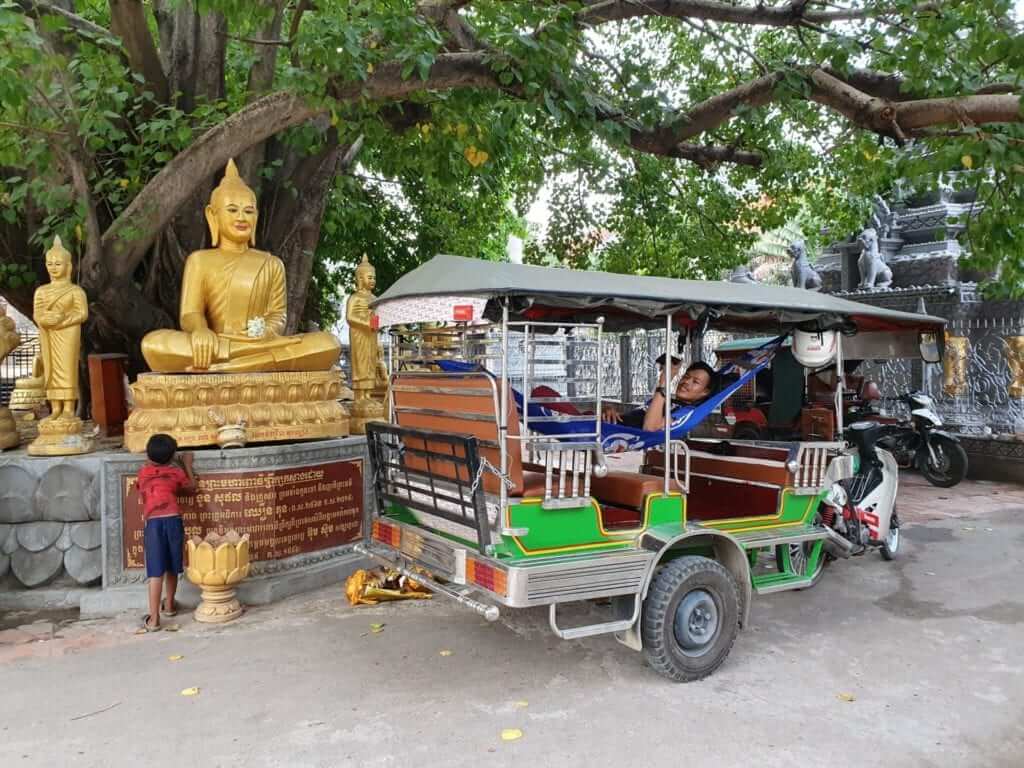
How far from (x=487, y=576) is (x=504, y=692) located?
726 mm

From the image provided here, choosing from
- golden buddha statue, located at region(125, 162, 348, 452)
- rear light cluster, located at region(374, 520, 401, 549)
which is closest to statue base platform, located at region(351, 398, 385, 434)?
golden buddha statue, located at region(125, 162, 348, 452)

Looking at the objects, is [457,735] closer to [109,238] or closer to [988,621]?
[988,621]

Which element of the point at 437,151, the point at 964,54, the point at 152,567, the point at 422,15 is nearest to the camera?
the point at 152,567

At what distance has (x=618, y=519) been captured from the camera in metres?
5.13

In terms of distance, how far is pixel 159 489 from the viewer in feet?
17.1

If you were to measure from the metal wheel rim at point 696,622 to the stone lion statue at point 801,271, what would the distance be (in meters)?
10.8

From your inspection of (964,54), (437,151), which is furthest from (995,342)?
(437,151)

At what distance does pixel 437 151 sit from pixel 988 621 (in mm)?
5921

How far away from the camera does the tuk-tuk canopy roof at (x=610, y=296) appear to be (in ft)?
13.0

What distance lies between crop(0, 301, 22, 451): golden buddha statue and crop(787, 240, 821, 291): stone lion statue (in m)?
11.9

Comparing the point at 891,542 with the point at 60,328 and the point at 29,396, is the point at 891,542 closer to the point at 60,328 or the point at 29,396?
the point at 60,328

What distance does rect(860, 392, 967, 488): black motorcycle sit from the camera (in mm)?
10000

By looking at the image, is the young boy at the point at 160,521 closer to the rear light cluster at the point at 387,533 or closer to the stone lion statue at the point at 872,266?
the rear light cluster at the point at 387,533

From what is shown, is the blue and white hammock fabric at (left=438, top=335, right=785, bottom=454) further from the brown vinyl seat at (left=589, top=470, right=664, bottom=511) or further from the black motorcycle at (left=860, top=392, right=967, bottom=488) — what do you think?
the black motorcycle at (left=860, top=392, right=967, bottom=488)
